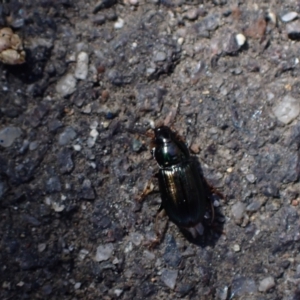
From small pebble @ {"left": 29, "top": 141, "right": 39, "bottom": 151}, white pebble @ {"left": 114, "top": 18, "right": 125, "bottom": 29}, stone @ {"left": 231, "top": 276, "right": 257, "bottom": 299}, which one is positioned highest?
white pebble @ {"left": 114, "top": 18, "right": 125, "bottom": 29}

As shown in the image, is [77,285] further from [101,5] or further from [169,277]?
[101,5]

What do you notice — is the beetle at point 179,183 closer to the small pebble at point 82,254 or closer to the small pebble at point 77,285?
the small pebble at point 82,254

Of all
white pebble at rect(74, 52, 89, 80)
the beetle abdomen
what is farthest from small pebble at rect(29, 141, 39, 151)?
the beetle abdomen

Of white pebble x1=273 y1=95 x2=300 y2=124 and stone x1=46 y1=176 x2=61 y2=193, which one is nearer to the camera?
stone x1=46 y1=176 x2=61 y2=193

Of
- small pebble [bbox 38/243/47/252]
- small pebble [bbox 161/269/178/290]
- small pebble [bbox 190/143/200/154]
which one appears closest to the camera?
small pebble [bbox 38/243/47/252]

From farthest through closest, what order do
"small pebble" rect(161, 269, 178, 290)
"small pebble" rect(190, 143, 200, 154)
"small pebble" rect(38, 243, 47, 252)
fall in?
"small pebble" rect(190, 143, 200, 154) < "small pebble" rect(161, 269, 178, 290) < "small pebble" rect(38, 243, 47, 252)

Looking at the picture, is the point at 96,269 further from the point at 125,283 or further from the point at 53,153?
the point at 53,153

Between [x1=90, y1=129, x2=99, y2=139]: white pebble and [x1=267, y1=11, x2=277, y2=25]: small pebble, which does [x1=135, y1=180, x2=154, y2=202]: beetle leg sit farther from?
[x1=267, y1=11, x2=277, y2=25]: small pebble

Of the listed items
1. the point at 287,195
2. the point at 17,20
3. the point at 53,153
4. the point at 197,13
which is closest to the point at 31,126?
the point at 53,153
